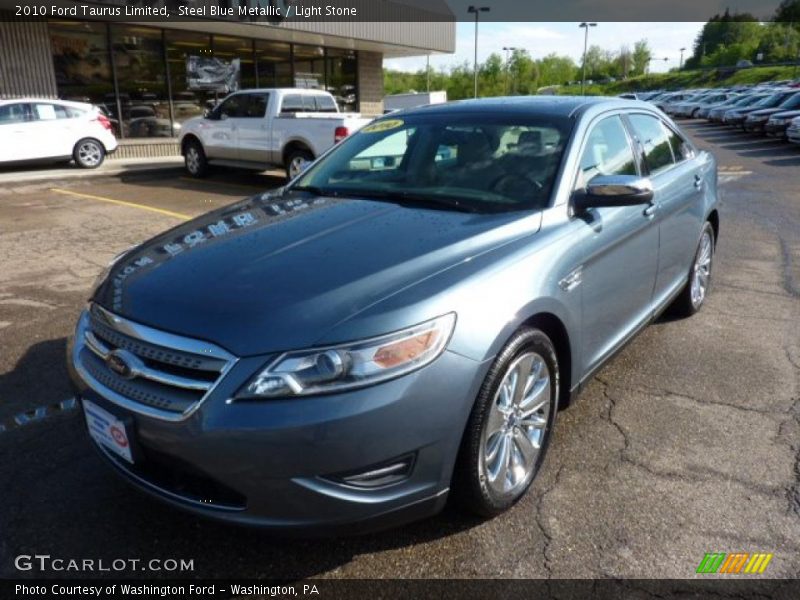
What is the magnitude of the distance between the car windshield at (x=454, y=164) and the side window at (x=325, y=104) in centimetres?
977

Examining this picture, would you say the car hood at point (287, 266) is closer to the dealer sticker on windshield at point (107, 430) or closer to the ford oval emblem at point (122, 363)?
the ford oval emblem at point (122, 363)

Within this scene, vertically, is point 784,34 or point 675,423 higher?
point 784,34

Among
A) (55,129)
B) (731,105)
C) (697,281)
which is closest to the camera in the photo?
(697,281)

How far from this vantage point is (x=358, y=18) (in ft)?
61.7

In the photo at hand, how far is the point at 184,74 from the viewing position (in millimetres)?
18031

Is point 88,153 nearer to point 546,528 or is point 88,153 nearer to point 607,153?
point 607,153

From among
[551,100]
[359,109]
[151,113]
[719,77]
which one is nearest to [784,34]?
[719,77]

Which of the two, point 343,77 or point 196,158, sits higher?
point 343,77

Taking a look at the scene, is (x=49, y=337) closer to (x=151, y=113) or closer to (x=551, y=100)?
(x=551, y=100)

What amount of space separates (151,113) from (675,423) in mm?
17220

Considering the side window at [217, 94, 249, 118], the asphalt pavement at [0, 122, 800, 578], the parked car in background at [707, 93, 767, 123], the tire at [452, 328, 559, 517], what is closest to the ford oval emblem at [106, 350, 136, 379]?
the asphalt pavement at [0, 122, 800, 578]

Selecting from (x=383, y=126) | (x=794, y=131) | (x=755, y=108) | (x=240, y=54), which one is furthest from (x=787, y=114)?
(x=383, y=126)

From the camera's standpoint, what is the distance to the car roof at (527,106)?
3557 mm

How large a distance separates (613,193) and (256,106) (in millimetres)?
10650
